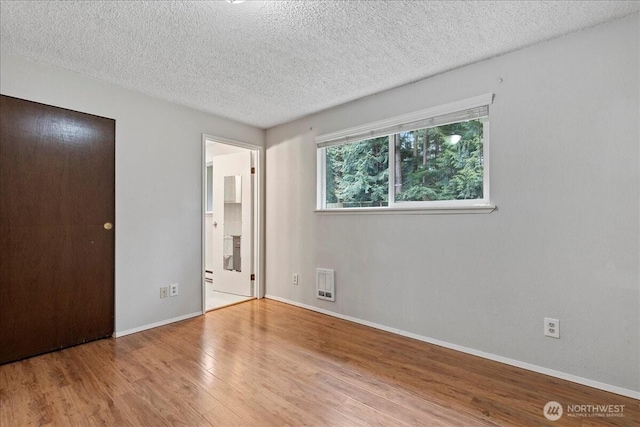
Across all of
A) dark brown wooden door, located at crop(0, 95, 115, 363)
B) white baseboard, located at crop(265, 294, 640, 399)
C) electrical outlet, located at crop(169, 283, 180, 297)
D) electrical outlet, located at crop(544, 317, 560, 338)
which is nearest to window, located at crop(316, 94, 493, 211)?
electrical outlet, located at crop(544, 317, 560, 338)

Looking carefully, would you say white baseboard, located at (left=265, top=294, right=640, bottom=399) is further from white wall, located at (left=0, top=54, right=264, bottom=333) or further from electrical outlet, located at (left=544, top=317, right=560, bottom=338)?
white wall, located at (left=0, top=54, right=264, bottom=333)

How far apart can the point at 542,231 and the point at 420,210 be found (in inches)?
34.5

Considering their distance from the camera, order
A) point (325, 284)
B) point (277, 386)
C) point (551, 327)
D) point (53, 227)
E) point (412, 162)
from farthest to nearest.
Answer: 1. point (325, 284)
2. point (412, 162)
3. point (53, 227)
4. point (551, 327)
5. point (277, 386)

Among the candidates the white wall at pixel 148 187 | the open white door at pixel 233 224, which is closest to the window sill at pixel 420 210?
the open white door at pixel 233 224

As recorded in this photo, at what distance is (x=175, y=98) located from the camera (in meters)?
3.10

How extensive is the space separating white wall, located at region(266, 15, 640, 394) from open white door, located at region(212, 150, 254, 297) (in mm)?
1838

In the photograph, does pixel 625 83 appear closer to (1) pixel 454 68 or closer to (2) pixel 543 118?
(2) pixel 543 118

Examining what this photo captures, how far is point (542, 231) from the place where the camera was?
83.5 inches

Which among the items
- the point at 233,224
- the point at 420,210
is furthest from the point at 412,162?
the point at 233,224

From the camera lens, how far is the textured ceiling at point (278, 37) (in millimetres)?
1773

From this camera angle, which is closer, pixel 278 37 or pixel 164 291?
pixel 278 37

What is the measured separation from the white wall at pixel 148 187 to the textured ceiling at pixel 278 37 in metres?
0.20

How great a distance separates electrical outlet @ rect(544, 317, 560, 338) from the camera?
2.05 meters

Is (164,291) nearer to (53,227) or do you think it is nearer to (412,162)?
(53,227)
